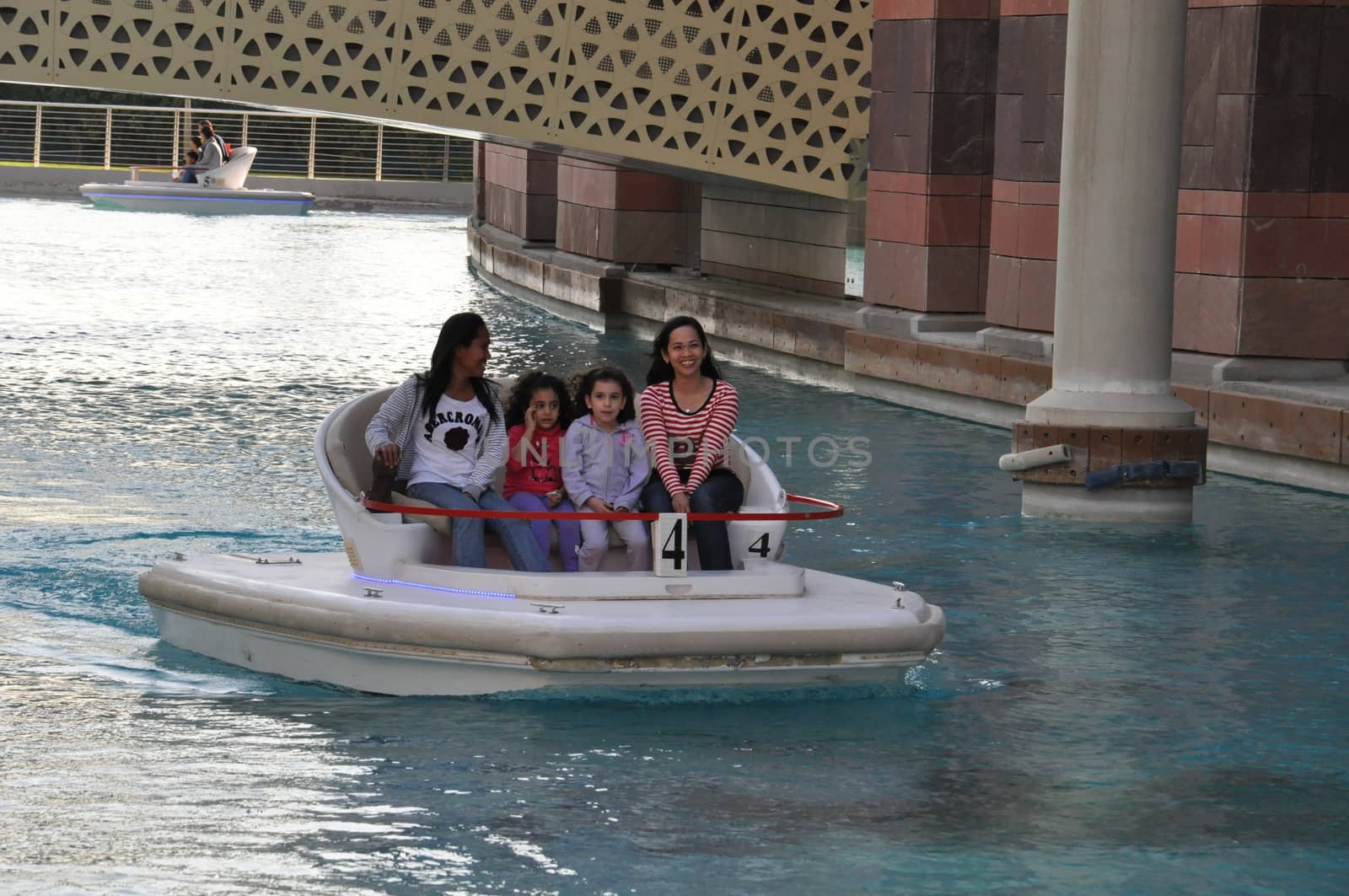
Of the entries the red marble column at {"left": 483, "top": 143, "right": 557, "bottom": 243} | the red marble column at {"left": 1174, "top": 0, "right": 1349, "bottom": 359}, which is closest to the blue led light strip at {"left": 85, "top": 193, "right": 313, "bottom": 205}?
the red marble column at {"left": 483, "top": 143, "right": 557, "bottom": 243}

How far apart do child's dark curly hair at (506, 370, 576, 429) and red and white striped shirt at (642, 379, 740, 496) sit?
28cm

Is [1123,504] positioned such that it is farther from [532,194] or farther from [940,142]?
[532,194]

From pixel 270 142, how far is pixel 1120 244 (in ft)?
127

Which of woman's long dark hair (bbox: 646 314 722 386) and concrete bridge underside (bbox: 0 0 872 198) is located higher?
concrete bridge underside (bbox: 0 0 872 198)

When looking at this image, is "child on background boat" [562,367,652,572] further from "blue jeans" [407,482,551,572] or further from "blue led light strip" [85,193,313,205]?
"blue led light strip" [85,193,313,205]

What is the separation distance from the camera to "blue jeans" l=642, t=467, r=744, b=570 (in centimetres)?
775

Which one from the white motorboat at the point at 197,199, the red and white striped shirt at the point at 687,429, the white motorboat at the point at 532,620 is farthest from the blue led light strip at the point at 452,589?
the white motorboat at the point at 197,199

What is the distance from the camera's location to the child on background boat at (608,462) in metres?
7.84

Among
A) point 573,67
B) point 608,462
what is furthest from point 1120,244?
point 573,67

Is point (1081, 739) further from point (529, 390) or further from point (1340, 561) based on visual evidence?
point (1340, 561)

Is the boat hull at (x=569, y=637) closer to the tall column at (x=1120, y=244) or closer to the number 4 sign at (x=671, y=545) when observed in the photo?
the number 4 sign at (x=671, y=545)

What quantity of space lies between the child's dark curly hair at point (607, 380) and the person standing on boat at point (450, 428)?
32 centimetres

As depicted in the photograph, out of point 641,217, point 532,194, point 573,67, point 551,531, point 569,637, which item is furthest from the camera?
point 532,194

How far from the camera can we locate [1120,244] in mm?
10859
